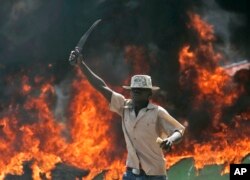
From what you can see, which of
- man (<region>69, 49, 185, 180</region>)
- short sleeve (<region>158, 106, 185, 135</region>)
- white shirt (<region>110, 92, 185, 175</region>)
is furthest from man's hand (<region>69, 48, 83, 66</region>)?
short sleeve (<region>158, 106, 185, 135</region>)

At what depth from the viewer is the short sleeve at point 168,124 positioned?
4738 millimetres

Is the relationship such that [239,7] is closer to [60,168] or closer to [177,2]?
[177,2]

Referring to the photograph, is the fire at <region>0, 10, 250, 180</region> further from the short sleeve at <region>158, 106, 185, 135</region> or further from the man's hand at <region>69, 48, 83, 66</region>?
the short sleeve at <region>158, 106, 185, 135</region>

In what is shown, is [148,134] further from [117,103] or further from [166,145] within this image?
[117,103]

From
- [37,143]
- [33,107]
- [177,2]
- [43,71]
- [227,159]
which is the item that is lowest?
[227,159]

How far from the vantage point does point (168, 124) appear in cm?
478

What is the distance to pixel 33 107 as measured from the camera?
12.7 meters

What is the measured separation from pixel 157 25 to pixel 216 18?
1.81 meters

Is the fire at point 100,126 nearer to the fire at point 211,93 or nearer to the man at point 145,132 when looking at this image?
the fire at point 211,93

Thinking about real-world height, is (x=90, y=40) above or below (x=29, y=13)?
below

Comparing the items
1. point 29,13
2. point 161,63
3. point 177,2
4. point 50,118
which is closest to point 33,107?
point 50,118

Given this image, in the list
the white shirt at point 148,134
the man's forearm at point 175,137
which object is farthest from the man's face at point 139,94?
the man's forearm at point 175,137

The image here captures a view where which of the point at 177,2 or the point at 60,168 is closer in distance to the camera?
the point at 60,168

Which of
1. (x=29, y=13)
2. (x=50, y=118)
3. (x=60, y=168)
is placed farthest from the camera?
(x=29, y=13)
